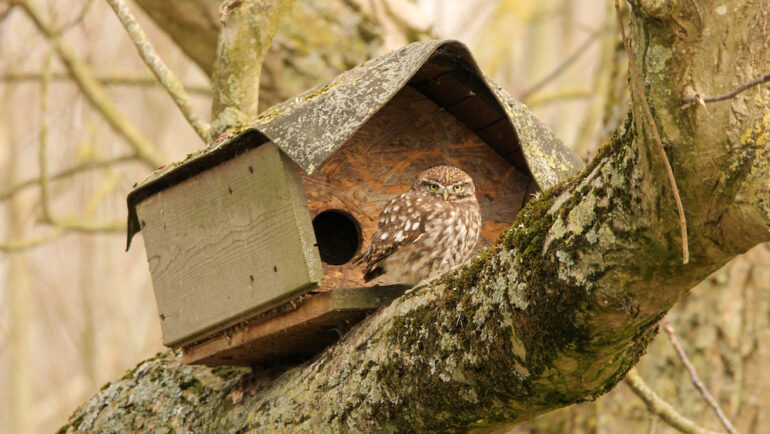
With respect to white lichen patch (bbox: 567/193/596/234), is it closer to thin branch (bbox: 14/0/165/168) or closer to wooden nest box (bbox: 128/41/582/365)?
wooden nest box (bbox: 128/41/582/365)

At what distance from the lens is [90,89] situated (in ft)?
20.3

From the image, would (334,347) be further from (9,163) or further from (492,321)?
(9,163)

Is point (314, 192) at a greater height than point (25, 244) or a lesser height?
lesser

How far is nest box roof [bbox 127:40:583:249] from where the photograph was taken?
11.1ft

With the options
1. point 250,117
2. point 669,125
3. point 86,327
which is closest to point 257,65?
point 250,117

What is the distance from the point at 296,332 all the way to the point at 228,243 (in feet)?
1.50

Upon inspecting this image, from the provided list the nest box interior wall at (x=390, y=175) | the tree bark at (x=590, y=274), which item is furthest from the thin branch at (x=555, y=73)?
the tree bark at (x=590, y=274)

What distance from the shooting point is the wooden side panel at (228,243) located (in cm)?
344

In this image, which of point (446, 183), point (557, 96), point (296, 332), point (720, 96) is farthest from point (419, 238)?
point (557, 96)

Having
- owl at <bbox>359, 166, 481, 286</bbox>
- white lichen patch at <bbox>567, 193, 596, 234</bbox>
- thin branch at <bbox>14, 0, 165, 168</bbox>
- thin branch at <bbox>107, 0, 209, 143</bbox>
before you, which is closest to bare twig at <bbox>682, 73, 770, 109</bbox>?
white lichen patch at <bbox>567, 193, 596, 234</bbox>

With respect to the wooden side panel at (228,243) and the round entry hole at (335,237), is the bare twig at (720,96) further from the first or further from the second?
the round entry hole at (335,237)

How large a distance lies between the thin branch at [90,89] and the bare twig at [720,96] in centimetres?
489

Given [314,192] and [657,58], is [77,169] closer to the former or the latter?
[314,192]

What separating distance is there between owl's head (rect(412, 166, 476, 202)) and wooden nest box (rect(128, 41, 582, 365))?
8.7 inches
